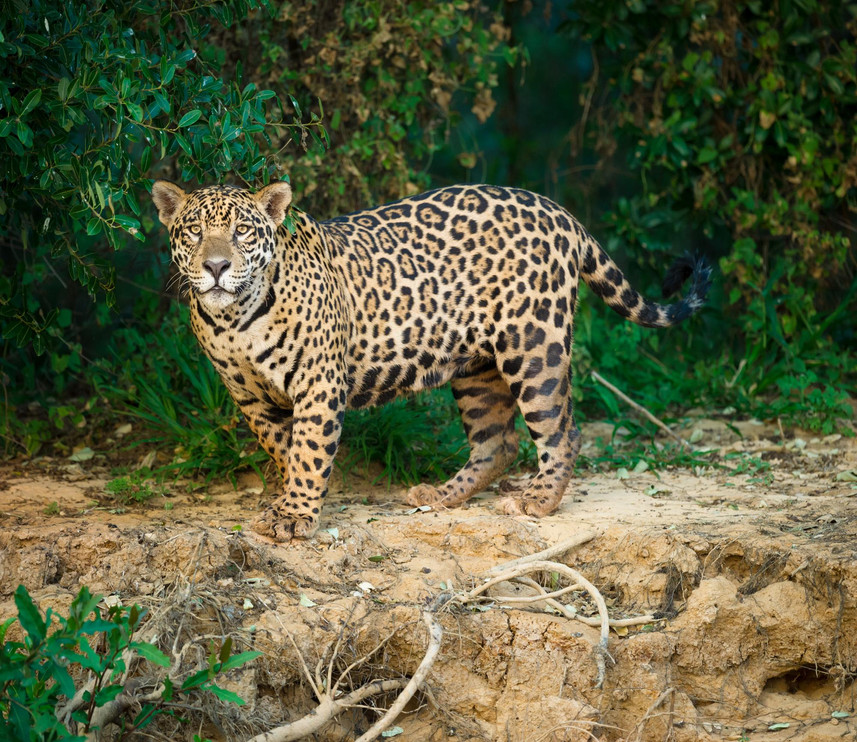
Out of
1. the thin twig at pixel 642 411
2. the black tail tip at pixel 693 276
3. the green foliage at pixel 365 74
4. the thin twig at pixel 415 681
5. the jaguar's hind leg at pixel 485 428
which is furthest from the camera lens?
the green foliage at pixel 365 74

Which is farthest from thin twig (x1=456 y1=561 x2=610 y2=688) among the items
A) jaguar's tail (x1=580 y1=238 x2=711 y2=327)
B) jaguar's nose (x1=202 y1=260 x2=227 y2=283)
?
jaguar's nose (x1=202 y1=260 x2=227 y2=283)

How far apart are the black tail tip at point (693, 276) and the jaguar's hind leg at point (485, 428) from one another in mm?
1207

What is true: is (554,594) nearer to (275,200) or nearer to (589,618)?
(589,618)

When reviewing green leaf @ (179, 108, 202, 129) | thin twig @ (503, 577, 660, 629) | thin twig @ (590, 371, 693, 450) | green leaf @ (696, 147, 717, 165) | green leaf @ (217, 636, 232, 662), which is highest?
green leaf @ (179, 108, 202, 129)

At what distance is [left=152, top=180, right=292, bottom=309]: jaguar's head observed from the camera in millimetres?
5598

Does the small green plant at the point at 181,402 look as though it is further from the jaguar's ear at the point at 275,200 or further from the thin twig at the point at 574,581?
the thin twig at the point at 574,581

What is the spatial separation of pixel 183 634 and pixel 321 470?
4.37 feet

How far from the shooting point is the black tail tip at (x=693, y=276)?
6836 millimetres

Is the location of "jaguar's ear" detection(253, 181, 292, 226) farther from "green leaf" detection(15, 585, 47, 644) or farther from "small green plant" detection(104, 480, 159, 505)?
"green leaf" detection(15, 585, 47, 644)

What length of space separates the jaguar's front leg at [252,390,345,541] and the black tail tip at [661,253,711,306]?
2.29 metres

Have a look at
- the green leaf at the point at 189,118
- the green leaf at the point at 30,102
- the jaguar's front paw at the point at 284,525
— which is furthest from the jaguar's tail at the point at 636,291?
the green leaf at the point at 30,102

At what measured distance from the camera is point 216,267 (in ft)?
18.2

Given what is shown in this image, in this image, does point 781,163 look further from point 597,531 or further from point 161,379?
point 161,379

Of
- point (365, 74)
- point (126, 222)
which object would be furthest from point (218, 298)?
point (365, 74)
